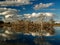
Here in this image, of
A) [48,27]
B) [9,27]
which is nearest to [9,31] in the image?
[9,27]

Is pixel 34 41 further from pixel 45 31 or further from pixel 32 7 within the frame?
pixel 32 7

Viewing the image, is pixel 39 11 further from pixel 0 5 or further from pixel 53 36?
pixel 0 5

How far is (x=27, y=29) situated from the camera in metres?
3.82

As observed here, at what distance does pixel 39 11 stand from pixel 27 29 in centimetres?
54

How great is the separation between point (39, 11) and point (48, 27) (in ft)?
1.51

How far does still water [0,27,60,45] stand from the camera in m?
3.71

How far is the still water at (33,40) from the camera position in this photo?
12.2 feet

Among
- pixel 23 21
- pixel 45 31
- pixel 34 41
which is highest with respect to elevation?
pixel 23 21

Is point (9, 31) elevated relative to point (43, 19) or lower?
lower

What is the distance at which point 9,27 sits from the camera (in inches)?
152

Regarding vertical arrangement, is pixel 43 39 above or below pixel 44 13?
below

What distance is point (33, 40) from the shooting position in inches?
148

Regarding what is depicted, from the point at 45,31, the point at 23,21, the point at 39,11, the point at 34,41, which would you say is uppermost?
the point at 39,11

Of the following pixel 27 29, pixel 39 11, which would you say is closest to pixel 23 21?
pixel 27 29
